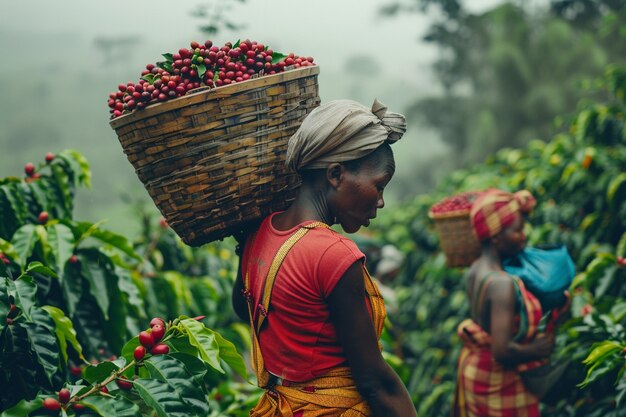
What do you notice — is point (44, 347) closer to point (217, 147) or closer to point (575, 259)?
point (217, 147)

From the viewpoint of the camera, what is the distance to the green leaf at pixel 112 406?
1844mm

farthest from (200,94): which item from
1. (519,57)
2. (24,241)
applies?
(519,57)

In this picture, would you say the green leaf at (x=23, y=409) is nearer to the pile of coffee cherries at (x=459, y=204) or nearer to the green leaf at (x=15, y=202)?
the green leaf at (x=15, y=202)

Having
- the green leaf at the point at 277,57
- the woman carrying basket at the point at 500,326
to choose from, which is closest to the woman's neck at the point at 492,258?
the woman carrying basket at the point at 500,326

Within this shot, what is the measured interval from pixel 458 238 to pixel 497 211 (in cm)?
63

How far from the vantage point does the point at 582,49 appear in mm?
16172

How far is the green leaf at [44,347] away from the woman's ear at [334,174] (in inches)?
39.4

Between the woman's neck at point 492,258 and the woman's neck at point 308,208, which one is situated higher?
the woman's neck at point 308,208

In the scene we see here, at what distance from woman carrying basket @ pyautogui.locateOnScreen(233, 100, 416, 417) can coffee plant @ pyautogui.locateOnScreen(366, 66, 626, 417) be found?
1137mm

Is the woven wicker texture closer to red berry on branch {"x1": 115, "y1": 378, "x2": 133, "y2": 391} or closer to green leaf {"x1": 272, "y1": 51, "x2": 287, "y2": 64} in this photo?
green leaf {"x1": 272, "y1": 51, "x2": 287, "y2": 64}

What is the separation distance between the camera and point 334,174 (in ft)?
6.82

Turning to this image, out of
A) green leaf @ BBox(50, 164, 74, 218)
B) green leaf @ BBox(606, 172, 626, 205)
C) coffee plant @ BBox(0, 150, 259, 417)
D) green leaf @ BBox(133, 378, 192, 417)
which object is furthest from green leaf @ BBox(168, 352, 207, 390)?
green leaf @ BBox(606, 172, 626, 205)

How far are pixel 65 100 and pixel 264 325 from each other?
24.0 feet

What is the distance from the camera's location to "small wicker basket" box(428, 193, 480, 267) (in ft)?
13.5
